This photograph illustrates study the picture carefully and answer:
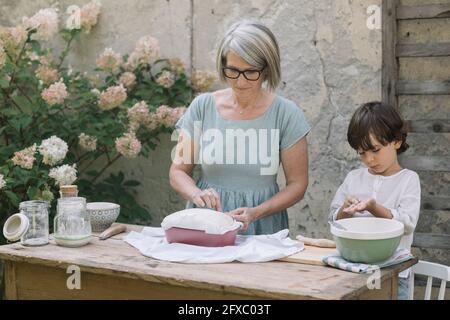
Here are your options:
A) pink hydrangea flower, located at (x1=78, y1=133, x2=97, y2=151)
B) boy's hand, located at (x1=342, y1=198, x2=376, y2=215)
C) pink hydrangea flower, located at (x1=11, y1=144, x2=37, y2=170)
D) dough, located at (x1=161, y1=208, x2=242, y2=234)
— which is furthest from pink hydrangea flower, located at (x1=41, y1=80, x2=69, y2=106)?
boy's hand, located at (x1=342, y1=198, x2=376, y2=215)

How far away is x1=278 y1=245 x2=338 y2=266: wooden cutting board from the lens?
2.70 metres

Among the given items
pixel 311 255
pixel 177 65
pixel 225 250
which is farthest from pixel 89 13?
pixel 311 255

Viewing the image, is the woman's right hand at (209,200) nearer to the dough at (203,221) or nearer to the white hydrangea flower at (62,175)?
the dough at (203,221)

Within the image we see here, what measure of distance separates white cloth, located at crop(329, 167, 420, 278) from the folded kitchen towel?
0.77 feet

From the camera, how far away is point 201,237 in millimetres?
2857

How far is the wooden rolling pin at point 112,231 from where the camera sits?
3.12 meters

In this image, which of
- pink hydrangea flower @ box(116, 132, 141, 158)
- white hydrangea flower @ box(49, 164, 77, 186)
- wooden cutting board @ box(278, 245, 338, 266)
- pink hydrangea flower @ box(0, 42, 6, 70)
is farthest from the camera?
pink hydrangea flower @ box(116, 132, 141, 158)

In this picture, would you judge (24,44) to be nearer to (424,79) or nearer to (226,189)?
(226,189)

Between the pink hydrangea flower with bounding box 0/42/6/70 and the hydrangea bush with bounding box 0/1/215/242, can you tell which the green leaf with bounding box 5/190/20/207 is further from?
the pink hydrangea flower with bounding box 0/42/6/70

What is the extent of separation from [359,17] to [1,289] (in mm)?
2657

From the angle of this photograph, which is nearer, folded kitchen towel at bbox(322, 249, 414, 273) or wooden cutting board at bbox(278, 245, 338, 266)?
folded kitchen towel at bbox(322, 249, 414, 273)
